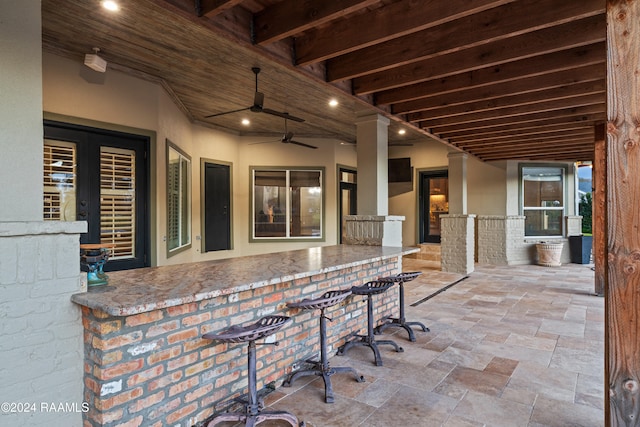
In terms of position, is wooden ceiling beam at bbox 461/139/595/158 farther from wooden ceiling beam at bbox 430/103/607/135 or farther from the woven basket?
the woven basket

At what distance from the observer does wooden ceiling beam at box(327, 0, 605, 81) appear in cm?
248

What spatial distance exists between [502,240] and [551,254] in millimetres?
1084

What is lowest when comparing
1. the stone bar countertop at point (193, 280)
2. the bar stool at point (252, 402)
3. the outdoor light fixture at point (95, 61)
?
the bar stool at point (252, 402)

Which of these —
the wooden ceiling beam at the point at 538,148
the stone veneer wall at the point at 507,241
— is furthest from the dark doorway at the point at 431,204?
the wooden ceiling beam at the point at 538,148

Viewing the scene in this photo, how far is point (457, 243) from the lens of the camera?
25.0ft

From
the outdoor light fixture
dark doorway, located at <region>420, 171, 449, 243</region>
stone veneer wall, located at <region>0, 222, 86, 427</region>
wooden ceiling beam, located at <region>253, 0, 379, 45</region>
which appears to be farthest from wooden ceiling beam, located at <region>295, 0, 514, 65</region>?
dark doorway, located at <region>420, 171, 449, 243</region>

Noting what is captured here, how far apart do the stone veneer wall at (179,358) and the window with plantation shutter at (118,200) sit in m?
2.93

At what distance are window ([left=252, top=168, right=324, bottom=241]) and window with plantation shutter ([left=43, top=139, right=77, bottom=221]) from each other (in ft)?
14.0

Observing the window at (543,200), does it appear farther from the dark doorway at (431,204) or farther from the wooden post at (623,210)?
the wooden post at (623,210)

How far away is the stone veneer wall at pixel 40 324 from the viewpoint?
5.69 ft

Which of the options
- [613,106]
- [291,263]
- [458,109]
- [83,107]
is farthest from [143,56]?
[613,106]

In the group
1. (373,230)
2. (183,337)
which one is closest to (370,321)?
(373,230)

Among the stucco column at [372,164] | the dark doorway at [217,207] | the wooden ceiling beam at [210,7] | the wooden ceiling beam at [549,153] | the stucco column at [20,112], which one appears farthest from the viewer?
the dark doorway at [217,207]

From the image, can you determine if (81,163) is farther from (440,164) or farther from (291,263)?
(440,164)
